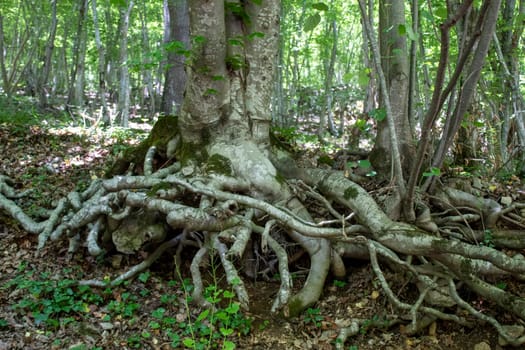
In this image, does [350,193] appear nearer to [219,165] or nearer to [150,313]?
[219,165]

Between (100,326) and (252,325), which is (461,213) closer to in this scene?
(252,325)

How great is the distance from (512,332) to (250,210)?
241 cm

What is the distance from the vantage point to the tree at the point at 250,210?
3439 millimetres

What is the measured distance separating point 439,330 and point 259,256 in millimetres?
1842

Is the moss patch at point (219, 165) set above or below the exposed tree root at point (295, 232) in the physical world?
above

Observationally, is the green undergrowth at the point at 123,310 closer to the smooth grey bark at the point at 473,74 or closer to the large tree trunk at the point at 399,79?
the smooth grey bark at the point at 473,74

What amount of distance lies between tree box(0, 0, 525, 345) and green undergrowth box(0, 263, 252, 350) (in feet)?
0.63

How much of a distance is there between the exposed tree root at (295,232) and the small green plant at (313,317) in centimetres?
9

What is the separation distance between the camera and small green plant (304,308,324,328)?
12.0 ft

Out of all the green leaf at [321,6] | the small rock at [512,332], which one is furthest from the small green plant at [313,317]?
the green leaf at [321,6]

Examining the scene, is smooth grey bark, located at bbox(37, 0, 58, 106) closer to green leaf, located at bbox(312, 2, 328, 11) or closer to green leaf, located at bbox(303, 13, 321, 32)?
green leaf, located at bbox(303, 13, 321, 32)

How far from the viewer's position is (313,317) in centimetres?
370

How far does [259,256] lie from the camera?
14.5 ft

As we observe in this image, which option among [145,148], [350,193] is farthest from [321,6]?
[145,148]
